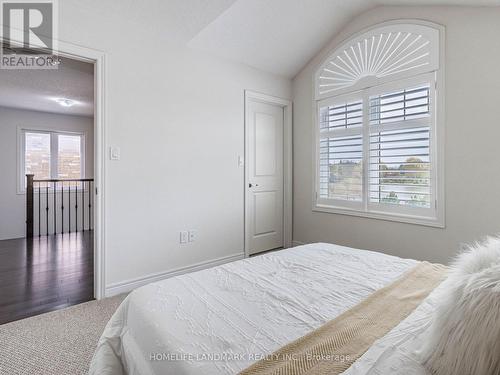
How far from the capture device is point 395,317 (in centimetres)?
102

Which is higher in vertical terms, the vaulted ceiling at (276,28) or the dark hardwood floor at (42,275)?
the vaulted ceiling at (276,28)

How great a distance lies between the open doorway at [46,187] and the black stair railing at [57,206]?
2 cm

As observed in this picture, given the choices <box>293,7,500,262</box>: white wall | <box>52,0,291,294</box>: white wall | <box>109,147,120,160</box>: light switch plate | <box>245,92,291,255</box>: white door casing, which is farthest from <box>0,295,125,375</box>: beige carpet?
<box>293,7,500,262</box>: white wall

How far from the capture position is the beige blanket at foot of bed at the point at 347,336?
78 cm

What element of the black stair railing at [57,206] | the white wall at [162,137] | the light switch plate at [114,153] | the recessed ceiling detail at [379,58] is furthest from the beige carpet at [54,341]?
the black stair railing at [57,206]

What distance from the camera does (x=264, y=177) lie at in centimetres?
379

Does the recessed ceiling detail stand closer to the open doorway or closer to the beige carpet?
the open doorway

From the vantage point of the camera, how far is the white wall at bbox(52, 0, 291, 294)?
8.05 ft

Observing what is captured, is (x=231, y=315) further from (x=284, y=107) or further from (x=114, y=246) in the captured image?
(x=284, y=107)

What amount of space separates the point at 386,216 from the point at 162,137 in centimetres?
249

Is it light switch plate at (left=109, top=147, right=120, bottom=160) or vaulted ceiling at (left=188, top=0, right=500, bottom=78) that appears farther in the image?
vaulted ceiling at (left=188, top=0, right=500, bottom=78)

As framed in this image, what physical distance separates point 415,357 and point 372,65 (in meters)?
3.06

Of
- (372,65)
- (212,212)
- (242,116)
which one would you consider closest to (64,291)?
(212,212)

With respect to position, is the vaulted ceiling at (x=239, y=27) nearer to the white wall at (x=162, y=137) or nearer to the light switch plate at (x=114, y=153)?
the white wall at (x=162, y=137)
